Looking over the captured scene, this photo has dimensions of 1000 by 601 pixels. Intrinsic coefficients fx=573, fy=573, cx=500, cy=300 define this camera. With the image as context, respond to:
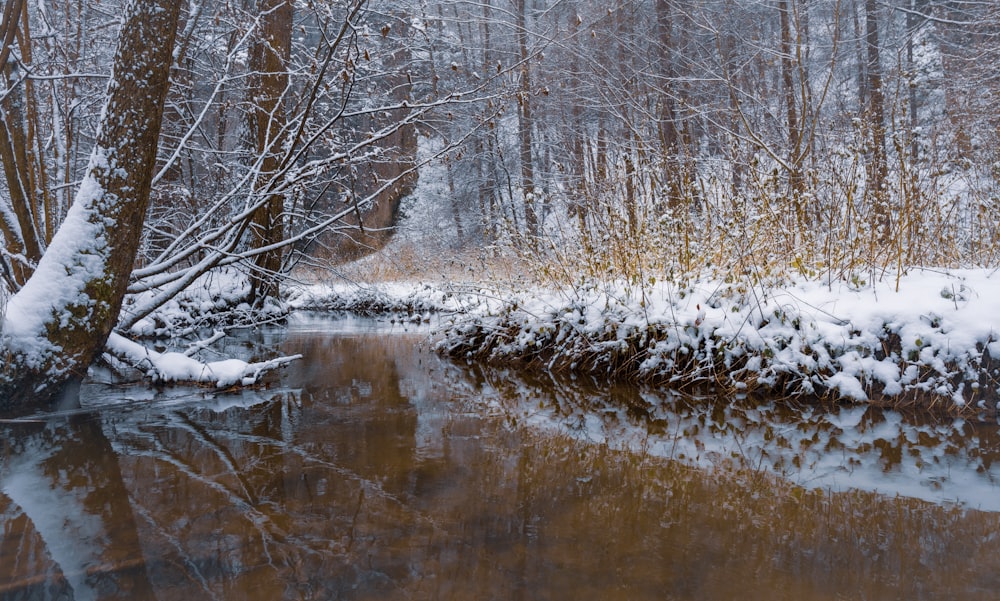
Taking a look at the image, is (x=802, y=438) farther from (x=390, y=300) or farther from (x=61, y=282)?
(x=390, y=300)

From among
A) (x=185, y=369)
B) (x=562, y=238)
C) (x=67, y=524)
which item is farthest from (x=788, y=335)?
(x=185, y=369)

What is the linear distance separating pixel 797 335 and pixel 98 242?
375cm

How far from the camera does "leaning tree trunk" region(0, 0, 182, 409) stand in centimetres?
280

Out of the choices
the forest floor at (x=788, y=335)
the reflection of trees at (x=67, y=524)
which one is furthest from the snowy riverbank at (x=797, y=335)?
the reflection of trees at (x=67, y=524)

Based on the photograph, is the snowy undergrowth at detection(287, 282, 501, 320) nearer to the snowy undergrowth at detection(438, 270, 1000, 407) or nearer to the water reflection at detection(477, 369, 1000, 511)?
the snowy undergrowth at detection(438, 270, 1000, 407)

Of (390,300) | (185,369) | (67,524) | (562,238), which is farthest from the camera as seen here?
(390,300)

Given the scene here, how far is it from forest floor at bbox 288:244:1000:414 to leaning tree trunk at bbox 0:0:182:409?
267 centimetres

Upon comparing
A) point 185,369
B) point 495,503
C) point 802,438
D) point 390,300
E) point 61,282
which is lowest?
point 390,300

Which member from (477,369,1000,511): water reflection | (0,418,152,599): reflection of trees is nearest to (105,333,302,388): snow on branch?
(0,418,152,599): reflection of trees

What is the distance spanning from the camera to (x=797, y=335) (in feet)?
10.5

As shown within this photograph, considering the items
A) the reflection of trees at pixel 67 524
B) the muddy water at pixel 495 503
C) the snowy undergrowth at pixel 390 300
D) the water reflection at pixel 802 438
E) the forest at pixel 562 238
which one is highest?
the forest at pixel 562 238

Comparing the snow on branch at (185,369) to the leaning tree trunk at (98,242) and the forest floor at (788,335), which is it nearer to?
the leaning tree trunk at (98,242)

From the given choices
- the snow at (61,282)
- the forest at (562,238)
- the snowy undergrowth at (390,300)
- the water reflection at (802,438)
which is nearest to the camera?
the water reflection at (802,438)

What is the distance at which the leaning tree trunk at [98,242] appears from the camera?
9.20 feet
